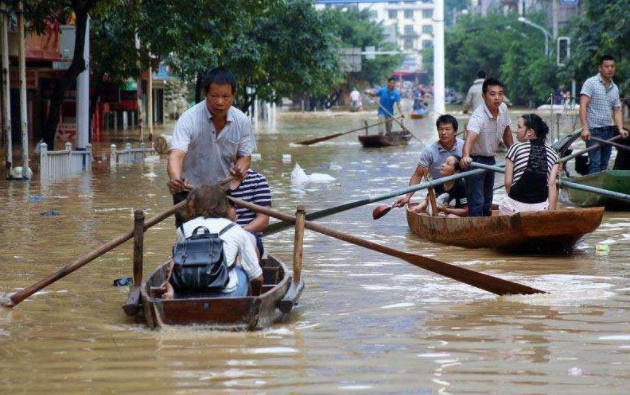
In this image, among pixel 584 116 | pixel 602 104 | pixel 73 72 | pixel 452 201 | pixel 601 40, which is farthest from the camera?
pixel 601 40

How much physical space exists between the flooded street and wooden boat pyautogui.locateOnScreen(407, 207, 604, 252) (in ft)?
0.47

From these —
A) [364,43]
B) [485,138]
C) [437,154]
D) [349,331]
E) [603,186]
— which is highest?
[364,43]

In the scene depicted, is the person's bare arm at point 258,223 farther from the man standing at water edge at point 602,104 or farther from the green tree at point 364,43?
the green tree at point 364,43

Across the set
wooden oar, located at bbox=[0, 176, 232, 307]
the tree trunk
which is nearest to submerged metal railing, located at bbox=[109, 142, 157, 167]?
the tree trunk

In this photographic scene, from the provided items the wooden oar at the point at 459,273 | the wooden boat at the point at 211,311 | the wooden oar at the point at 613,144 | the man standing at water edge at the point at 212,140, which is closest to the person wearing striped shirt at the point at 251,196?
the man standing at water edge at the point at 212,140

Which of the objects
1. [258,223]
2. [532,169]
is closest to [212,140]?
[258,223]

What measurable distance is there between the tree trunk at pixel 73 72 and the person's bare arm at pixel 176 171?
46.0 feet

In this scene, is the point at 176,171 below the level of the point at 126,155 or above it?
above

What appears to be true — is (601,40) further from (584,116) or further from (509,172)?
(509,172)

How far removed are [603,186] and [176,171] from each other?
7.12 m

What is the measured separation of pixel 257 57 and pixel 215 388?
32062 mm

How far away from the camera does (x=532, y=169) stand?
10969mm

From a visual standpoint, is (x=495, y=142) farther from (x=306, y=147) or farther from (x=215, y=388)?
(x=306, y=147)

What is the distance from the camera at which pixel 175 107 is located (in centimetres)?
6706
